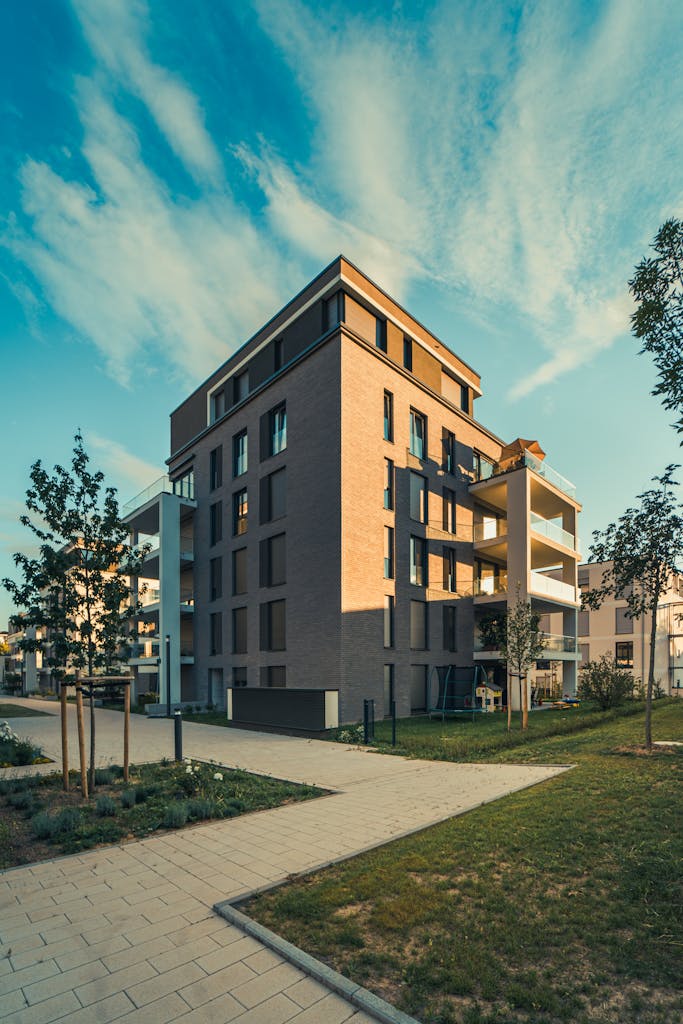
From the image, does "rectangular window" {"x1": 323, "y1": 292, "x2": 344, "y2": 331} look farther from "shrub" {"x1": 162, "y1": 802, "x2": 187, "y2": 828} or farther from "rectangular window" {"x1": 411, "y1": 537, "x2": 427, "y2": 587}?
"shrub" {"x1": 162, "y1": 802, "x2": 187, "y2": 828}

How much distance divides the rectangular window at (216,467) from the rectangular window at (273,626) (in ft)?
27.7

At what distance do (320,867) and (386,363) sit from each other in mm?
20642

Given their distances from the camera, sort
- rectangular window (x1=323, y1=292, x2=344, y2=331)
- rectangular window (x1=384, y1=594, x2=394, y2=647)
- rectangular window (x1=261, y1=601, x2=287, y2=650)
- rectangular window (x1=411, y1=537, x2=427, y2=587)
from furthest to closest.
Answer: rectangular window (x1=411, y1=537, x2=427, y2=587), rectangular window (x1=261, y1=601, x2=287, y2=650), rectangular window (x1=323, y1=292, x2=344, y2=331), rectangular window (x1=384, y1=594, x2=394, y2=647)

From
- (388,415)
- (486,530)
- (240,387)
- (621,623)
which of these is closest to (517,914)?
(388,415)

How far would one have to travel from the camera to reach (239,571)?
90.8ft

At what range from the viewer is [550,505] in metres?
32.1

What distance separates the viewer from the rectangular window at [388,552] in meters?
23.0

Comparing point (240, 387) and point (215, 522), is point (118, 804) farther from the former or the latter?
point (240, 387)

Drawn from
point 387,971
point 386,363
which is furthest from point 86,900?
point 386,363

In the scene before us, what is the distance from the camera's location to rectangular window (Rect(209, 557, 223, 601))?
2912cm

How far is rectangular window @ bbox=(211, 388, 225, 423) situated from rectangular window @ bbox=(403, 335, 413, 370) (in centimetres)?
1033

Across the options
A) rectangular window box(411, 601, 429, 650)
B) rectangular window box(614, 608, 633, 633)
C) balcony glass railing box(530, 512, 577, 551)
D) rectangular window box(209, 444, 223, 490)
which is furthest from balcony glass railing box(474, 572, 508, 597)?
rectangular window box(614, 608, 633, 633)

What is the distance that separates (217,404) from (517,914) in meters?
29.5

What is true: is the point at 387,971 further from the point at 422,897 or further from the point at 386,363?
the point at 386,363
